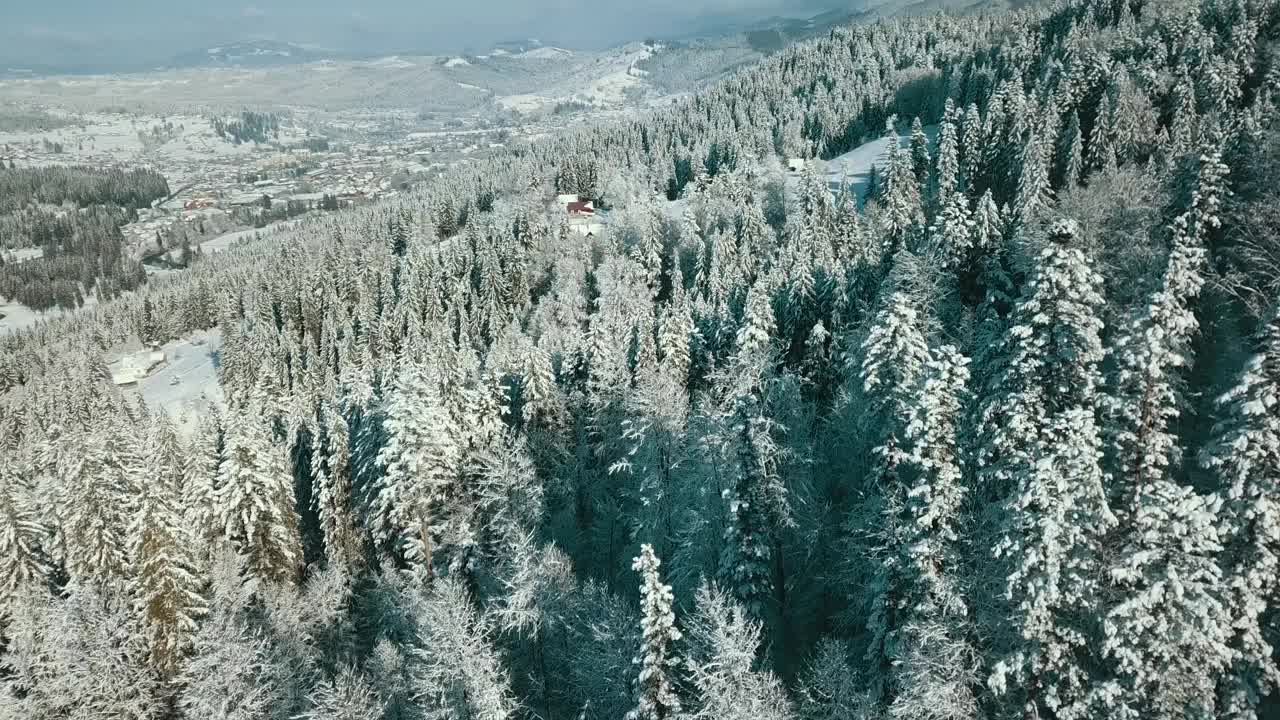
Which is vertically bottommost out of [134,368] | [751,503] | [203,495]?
[134,368]

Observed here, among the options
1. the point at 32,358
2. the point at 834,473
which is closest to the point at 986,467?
the point at 834,473

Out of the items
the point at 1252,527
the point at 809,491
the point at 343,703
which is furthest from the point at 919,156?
the point at 343,703

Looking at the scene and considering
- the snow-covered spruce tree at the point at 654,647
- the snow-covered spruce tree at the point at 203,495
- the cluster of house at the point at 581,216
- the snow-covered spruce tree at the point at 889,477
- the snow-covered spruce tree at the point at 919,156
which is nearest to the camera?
the snow-covered spruce tree at the point at 654,647

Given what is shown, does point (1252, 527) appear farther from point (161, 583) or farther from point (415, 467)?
point (161, 583)

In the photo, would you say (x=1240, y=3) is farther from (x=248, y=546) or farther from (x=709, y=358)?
(x=248, y=546)

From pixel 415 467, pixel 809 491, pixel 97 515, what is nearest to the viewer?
pixel 809 491

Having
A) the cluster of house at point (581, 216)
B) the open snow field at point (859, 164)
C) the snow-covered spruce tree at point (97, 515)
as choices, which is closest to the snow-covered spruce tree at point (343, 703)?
the snow-covered spruce tree at point (97, 515)

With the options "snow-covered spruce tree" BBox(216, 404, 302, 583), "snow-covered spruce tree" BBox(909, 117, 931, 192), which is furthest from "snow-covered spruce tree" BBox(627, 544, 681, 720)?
"snow-covered spruce tree" BBox(909, 117, 931, 192)

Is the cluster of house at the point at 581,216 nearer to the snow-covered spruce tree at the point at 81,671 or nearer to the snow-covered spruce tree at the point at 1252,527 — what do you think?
the snow-covered spruce tree at the point at 81,671
